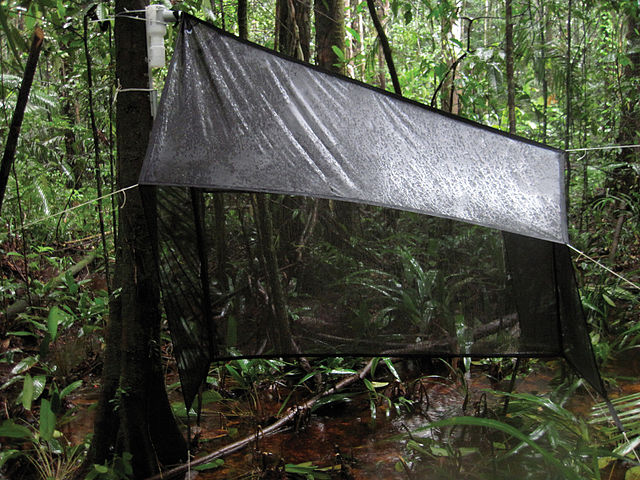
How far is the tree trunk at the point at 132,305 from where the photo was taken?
198 cm

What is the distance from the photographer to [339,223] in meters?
2.23

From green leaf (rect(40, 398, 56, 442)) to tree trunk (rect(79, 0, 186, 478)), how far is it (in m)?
0.18

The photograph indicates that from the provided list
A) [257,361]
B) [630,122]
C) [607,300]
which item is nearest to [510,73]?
[630,122]

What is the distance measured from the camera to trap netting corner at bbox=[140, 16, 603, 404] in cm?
158

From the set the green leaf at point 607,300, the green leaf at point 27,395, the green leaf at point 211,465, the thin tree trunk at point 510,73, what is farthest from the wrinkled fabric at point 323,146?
the thin tree trunk at point 510,73

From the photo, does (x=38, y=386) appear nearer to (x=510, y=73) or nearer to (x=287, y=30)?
(x=287, y=30)

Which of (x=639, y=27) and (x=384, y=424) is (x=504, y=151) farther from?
(x=639, y=27)

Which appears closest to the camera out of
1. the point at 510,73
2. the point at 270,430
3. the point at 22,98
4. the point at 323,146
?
the point at 22,98

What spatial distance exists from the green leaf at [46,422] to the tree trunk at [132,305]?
0.60 ft

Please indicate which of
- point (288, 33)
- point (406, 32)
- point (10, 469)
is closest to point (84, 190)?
point (288, 33)

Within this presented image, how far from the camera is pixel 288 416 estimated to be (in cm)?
254

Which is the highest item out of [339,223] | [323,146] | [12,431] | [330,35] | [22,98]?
[330,35]

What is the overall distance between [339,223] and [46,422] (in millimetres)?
1360

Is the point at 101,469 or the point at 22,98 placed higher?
the point at 22,98
